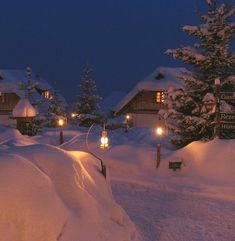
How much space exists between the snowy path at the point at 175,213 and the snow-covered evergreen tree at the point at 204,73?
461 centimetres

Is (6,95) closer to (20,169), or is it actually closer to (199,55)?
(199,55)

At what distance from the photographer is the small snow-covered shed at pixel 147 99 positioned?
148ft

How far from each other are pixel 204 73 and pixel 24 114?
1430cm

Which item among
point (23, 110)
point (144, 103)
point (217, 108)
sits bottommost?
point (23, 110)

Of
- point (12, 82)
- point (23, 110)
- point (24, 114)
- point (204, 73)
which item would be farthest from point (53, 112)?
point (204, 73)

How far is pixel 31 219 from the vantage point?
646 centimetres

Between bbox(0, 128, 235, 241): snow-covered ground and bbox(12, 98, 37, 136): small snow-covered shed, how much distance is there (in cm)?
1264

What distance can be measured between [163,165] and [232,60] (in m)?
5.32

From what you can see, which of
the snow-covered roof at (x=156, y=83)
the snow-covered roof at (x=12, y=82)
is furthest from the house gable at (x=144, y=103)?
the snow-covered roof at (x=12, y=82)

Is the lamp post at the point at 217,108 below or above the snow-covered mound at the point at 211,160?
above

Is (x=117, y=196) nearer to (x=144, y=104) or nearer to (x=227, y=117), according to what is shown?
(x=227, y=117)

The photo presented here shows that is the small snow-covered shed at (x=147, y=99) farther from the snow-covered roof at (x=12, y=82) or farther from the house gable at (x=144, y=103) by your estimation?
the snow-covered roof at (x=12, y=82)

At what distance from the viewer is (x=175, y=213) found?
11266mm

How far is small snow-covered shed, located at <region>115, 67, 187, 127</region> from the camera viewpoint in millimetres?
45125
